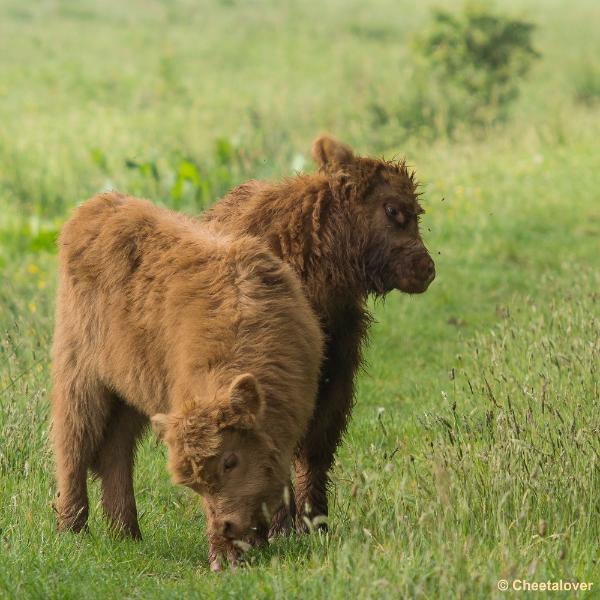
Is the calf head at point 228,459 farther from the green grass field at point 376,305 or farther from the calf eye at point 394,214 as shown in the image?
the calf eye at point 394,214

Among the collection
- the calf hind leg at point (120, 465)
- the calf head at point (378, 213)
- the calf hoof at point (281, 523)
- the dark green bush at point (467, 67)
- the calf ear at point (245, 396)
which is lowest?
the calf hoof at point (281, 523)

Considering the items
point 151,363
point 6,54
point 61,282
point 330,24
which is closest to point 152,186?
point 61,282

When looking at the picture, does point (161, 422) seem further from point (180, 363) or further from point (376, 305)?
point (376, 305)

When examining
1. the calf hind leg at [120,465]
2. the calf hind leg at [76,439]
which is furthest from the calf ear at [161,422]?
the calf hind leg at [120,465]

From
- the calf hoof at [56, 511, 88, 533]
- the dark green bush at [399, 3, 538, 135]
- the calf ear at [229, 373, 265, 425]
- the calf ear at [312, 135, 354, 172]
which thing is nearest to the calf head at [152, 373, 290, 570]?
the calf ear at [229, 373, 265, 425]

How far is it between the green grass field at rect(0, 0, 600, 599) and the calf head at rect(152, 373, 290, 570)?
0.21m

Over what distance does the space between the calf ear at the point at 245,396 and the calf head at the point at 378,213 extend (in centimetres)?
151

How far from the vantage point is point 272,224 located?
573 centimetres

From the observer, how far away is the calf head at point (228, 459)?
14.5ft

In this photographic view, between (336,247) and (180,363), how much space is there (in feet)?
3.99

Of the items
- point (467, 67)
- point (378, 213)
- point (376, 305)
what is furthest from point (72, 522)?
point (467, 67)

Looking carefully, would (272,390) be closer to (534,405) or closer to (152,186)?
(534,405)

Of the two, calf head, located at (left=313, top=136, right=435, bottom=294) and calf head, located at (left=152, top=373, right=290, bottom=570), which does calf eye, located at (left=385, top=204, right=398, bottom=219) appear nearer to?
calf head, located at (left=313, top=136, right=435, bottom=294)

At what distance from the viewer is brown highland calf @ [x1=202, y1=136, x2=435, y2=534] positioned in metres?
5.69
